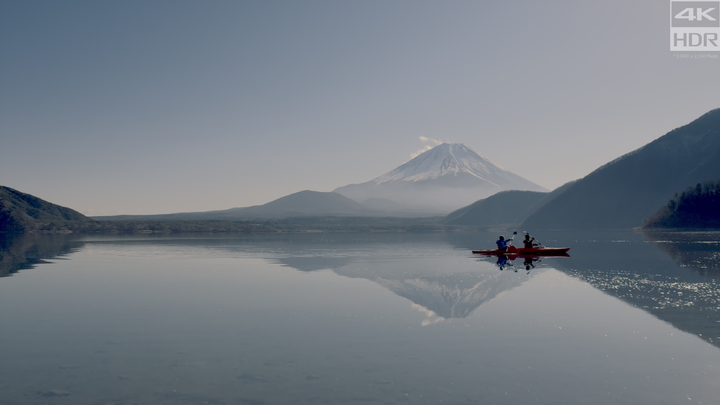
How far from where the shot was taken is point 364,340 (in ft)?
62.0

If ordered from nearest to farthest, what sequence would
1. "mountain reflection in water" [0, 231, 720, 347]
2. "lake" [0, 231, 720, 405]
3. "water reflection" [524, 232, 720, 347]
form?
"lake" [0, 231, 720, 405] → "water reflection" [524, 232, 720, 347] → "mountain reflection in water" [0, 231, 720, 347]

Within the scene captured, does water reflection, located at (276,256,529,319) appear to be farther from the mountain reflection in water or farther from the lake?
the lake

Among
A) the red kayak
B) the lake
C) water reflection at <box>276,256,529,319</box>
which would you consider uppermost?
the red kayak

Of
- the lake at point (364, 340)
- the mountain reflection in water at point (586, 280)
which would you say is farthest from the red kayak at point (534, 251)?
the lake at point (364, 340)

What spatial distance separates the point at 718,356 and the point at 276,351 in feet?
50.5

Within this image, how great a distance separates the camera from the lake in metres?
13.4

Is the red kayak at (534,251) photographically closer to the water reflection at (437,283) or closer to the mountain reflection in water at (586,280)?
the mountain reflection in water at (586,280)

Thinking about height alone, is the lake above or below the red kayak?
below

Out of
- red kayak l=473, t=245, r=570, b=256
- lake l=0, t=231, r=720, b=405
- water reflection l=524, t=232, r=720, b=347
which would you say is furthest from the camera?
red kayak l=473, t=245, r=570, b=256

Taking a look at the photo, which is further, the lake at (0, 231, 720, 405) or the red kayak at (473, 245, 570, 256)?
the red kayak at (473, 245, 570, 256)

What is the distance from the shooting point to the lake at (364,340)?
43.9ft

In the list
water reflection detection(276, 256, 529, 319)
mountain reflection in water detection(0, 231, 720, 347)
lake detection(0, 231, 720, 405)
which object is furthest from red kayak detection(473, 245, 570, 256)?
lake detection(0, 231, 720, 405)

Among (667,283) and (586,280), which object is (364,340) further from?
(667,283)

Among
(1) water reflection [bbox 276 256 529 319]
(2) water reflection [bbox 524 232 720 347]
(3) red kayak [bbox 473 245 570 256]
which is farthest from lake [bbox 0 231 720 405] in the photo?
(3) red kayak [bbox 473 245 570 256]
